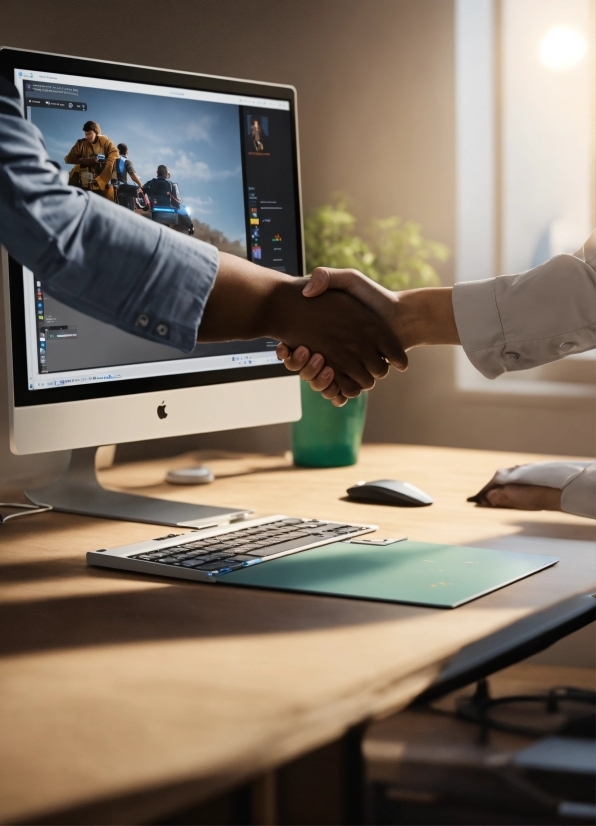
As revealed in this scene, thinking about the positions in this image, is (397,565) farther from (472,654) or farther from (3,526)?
(3,526)

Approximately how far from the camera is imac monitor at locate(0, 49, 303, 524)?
1303 mm

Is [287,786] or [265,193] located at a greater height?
[265,193]

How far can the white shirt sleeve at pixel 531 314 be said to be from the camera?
1.30 metres

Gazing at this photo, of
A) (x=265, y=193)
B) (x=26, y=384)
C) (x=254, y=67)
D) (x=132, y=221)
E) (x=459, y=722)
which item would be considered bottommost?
(x=459, y=722)

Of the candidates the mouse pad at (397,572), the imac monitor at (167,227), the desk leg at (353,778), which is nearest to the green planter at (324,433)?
the imac monitor at (167,227)

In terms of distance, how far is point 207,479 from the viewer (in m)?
1.67

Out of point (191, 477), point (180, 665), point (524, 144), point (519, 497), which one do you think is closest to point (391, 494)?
point (519, 497)

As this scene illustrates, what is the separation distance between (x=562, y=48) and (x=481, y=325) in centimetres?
106

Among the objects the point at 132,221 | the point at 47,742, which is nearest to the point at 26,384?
the point at 132,221

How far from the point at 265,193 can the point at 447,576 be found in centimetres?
79

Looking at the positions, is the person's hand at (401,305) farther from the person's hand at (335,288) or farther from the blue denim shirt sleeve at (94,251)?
the blue denim shirt sleeve at (94,251)

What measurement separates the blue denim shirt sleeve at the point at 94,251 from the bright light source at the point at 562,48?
1.33 m

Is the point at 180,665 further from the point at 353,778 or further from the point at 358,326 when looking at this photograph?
the point at 358,326

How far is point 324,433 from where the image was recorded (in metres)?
1.79
